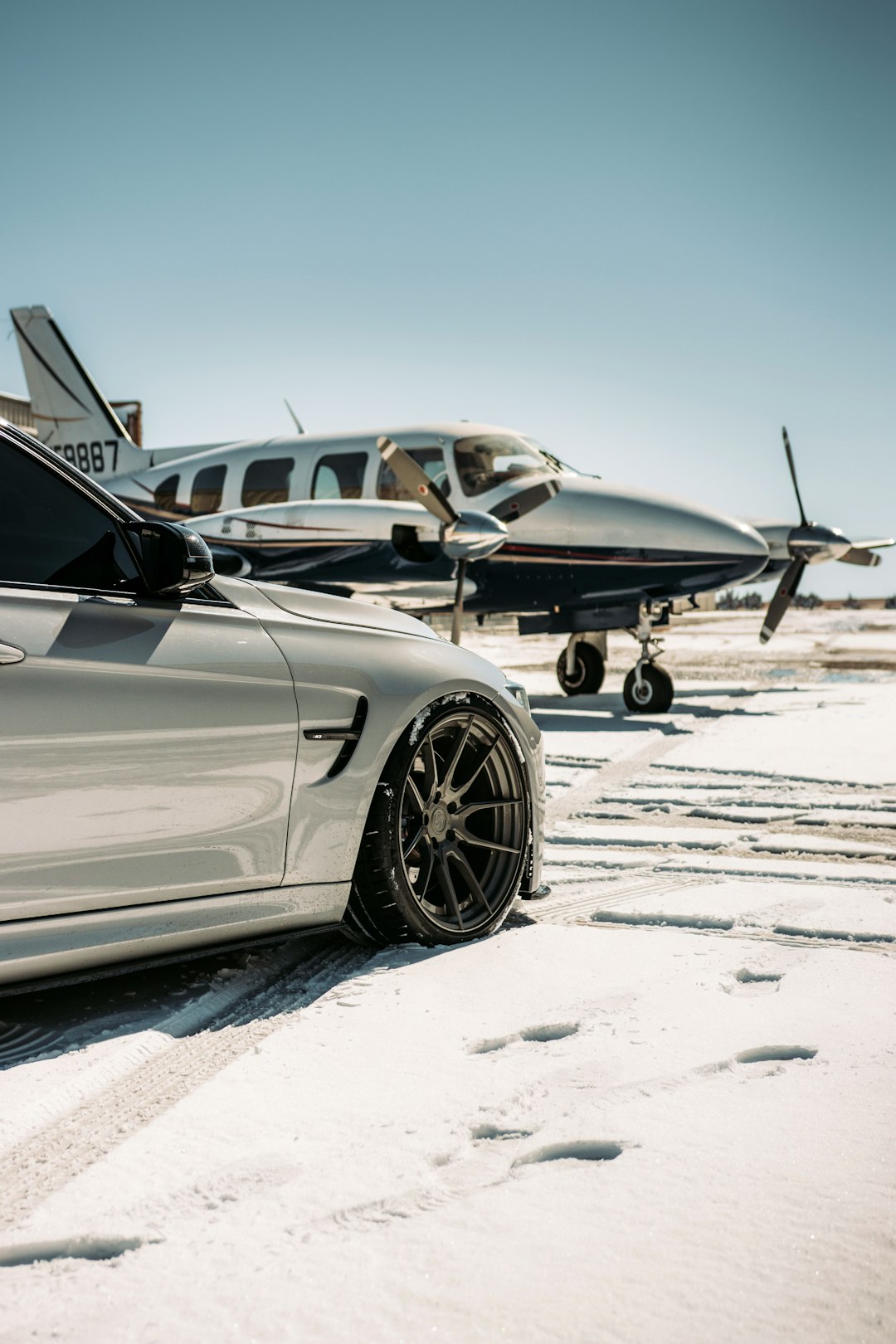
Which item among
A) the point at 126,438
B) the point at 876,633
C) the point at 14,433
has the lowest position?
the point at 876,633

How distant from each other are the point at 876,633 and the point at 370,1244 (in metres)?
31.9

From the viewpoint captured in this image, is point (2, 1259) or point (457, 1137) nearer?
point (2, 1259)

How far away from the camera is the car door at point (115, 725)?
2787 mm

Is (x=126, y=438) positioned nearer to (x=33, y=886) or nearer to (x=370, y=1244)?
(x=33, y=886)

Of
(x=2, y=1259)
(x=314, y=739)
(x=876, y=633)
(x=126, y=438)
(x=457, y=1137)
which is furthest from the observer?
(x=876, y=633)

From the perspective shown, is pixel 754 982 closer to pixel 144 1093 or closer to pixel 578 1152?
pixel 578 1152

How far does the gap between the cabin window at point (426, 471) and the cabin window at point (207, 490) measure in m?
2.32

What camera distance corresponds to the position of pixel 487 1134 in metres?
2.42

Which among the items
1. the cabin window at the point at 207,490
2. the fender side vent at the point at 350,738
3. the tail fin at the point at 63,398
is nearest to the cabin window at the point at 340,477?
the cabin window at the point at 207,490

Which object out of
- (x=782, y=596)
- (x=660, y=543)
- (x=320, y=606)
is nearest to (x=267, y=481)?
(x=660, y=543)

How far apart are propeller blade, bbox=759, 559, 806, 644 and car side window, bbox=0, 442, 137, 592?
13204 mm

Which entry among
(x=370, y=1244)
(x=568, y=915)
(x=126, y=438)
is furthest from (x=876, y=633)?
A: (x=370, y=1244)

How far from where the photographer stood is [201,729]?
3139 millimetres

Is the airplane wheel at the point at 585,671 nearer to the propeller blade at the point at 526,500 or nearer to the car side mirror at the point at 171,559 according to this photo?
the propeller blade at the point at 526,500
